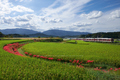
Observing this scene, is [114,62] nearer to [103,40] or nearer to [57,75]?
[57,75]

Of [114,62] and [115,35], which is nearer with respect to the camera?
[114,62]

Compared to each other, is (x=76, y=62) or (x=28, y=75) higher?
(x=28, y=75)

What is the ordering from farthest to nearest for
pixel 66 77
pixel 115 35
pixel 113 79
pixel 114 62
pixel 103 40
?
pixel 115 35 < pixel 103 40 < pixel 114 62 < pixel 113 79 < pixel 66 77

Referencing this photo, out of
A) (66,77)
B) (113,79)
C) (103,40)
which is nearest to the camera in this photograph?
(66,77)

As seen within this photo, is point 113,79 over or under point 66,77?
under

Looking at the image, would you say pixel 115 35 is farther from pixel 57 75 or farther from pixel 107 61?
pixel 57 75

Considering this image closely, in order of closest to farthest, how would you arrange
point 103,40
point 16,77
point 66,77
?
point 16,77 → point 66,77 → point 103,40

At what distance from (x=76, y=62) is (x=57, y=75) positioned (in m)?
4.51

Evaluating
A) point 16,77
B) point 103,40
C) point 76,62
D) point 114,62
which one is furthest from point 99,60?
point 103,40

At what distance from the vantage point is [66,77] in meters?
4.32

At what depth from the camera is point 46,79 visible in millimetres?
4051

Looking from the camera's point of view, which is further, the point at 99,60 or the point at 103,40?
the point at 103,40

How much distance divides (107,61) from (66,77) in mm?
5877

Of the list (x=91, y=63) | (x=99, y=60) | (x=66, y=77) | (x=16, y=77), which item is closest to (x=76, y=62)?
(x=91, y=63)
